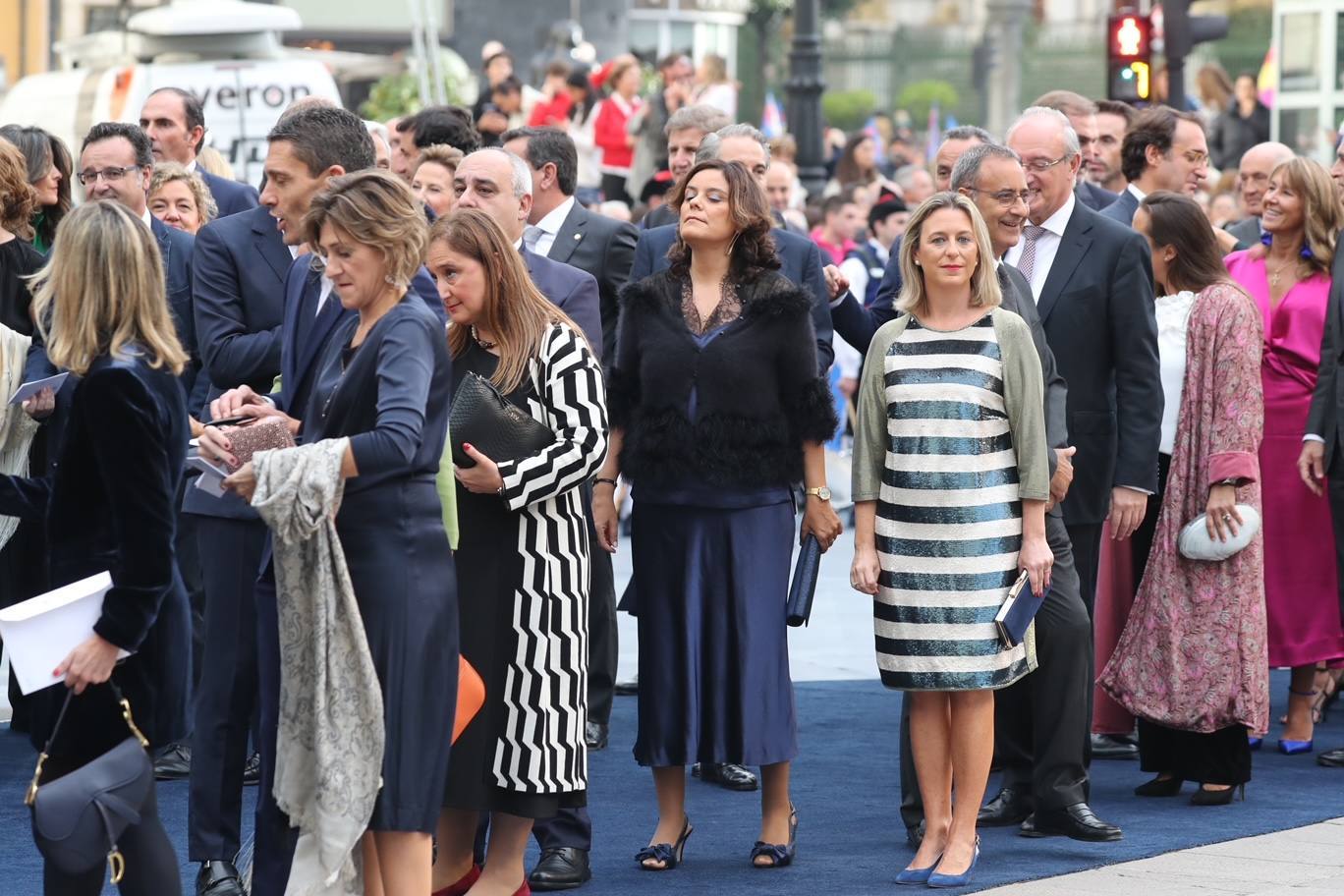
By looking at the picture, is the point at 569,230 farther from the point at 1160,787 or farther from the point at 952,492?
the point at 1160,787

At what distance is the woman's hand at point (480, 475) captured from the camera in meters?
6.10

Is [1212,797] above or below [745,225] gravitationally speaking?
below

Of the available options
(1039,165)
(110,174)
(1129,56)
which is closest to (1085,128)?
(1039,165)

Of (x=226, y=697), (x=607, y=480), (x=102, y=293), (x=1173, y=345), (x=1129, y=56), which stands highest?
(x=1129, y=56)

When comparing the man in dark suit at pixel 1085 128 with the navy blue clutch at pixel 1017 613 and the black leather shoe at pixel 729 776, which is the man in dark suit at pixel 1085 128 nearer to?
the black leather shoe at pixel 729 776

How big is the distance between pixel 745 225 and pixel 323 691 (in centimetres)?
229

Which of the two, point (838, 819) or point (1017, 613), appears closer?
point (1017, 613)

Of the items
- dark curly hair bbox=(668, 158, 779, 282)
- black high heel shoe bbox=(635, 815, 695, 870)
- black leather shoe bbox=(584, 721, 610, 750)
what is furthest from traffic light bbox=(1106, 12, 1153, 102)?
black high heel shoe bbox=(635, 815, 695, 870)

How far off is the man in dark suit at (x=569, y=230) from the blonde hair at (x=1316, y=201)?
253cm

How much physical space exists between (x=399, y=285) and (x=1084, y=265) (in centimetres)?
297

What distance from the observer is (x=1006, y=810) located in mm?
7484

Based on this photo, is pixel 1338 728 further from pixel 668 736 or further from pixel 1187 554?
pixel 668 736

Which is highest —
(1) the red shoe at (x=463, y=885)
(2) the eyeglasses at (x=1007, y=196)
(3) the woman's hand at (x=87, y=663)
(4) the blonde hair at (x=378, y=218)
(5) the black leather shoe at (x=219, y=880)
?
(2) the eyeglasses at (x=1007, y=196)

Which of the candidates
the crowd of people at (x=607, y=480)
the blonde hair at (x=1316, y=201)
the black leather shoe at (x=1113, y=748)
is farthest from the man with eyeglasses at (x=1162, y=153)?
the black leather shoe at (x=1113, y=748)
